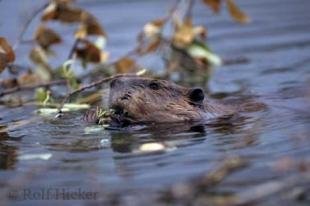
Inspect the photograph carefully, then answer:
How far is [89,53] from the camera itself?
6.91 metres

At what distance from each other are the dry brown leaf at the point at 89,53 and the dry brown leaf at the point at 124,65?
0.24m

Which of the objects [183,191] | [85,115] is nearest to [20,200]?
[183,191]

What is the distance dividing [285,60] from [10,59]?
3.11 m

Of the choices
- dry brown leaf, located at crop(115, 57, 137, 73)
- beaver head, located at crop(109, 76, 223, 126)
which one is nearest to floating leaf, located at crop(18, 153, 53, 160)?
beaver head, located at crop(109, 76, 223, 126)

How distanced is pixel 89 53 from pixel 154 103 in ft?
5.97

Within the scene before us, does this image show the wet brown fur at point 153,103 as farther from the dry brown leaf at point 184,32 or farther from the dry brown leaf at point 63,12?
the dry brown leaf at point 184,32

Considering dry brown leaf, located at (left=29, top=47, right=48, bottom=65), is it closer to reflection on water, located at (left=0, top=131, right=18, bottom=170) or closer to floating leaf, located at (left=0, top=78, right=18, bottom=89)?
floating leaf, located at (left=0, top=78, right=18, bottom=89)

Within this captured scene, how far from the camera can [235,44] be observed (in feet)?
28.3

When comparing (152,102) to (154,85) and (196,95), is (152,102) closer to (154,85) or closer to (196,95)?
(154,85)

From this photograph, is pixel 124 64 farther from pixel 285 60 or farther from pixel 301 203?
pixel 301 203

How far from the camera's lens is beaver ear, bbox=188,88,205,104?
5309 mm

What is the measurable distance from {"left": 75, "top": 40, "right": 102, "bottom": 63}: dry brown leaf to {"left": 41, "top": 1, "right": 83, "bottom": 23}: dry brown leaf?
0.32m

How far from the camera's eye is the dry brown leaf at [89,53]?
685 centimetres

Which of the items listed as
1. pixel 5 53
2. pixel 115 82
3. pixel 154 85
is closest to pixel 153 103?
pixel 154 85
